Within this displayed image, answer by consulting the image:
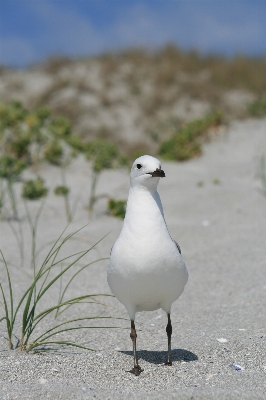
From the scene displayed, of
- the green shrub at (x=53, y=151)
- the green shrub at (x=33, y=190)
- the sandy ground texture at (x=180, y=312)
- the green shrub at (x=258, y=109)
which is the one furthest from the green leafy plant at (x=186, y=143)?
the green shrub at (x=33, y=190)

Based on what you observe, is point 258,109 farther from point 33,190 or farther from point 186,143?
point 33,190

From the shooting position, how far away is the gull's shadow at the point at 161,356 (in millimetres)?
3201

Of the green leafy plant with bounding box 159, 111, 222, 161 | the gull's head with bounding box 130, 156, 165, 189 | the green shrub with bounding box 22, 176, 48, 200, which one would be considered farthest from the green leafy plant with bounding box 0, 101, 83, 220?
the gull's head with bounding box 130, 156, 165, 189

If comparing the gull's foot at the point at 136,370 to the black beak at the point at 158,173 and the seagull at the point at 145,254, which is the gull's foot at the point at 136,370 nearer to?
the seagull at the point at 145,254

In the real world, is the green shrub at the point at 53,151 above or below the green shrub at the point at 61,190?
above

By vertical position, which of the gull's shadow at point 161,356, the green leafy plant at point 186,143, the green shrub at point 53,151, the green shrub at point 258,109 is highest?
the green shrub at point 258,109

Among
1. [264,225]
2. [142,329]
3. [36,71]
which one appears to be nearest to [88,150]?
[264,225]

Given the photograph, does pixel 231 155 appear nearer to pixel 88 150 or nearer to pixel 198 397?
pixel 88 150

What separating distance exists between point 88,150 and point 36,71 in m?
10.3

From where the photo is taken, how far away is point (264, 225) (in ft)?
21.1

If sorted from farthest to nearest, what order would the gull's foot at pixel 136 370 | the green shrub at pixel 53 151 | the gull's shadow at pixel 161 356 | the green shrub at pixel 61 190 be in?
the green shrub at pixel 53 151, the green shrub at pixel 61 190, the gull's shadow at pixel 161 356, the gull's foot at pixel 136 370

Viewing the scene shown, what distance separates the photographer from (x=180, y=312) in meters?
4.30

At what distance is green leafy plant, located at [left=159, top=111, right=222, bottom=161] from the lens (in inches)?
423

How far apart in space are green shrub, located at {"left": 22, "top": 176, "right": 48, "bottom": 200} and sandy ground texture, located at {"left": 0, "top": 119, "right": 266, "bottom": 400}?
17 cm
